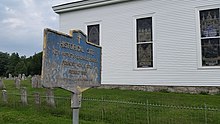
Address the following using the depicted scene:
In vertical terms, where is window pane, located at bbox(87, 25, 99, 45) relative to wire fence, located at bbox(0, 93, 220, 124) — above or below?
above

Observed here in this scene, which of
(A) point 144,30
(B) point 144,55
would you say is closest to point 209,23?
(A) point 144,30

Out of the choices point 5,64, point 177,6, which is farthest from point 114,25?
point 5,64

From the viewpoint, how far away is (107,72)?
16688 millimetres

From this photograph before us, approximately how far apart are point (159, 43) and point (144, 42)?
1006mm

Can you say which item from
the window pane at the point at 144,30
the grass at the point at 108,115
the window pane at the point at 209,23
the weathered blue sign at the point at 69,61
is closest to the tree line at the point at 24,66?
the window pane at the point at 144,30

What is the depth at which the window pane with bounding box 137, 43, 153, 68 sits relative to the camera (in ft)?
50.4

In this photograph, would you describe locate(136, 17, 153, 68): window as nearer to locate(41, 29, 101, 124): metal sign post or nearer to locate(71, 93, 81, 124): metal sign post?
locate(41, 29, 101, 124): metal sign post

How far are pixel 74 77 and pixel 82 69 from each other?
11.5 inches

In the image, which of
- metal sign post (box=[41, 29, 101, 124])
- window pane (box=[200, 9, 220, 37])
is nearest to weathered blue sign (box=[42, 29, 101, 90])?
metal sign post (box=[41, 29, 101, 124])

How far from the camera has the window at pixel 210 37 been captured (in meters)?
13.5

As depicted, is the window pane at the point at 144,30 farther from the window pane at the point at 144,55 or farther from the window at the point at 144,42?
the window pane at the point at 144,55

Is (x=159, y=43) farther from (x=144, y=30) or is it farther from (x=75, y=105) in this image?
(x=75, y=105)

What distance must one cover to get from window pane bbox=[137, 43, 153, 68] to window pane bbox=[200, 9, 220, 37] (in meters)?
3.08

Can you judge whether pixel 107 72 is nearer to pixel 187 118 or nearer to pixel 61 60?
pixel 187 118
